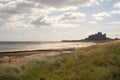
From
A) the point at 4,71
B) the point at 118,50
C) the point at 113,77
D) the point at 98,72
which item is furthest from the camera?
the point at 118,50

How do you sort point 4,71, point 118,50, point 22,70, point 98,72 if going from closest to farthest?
1. point 98,72
2. point 4,71
3. point 22,70
4. point 118,50

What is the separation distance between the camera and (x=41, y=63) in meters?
21.4

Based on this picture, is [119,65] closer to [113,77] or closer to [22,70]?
[113,77]

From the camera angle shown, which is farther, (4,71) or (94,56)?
(94,56)

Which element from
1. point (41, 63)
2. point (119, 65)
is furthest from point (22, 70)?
point (119, 65)

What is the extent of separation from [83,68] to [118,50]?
18.5 ft

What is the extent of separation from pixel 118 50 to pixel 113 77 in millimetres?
7342

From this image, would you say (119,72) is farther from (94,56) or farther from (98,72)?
(94,56)


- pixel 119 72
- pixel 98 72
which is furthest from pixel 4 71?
pixel 119 72

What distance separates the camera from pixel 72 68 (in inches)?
736

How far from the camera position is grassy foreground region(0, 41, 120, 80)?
15742 mm

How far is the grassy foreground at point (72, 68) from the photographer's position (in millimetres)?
15742

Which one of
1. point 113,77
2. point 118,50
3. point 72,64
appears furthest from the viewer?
point 118,50

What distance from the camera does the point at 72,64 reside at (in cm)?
2030
